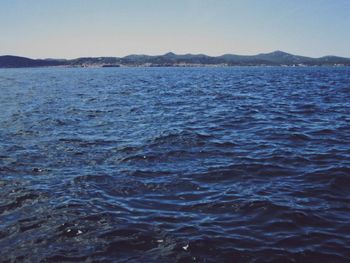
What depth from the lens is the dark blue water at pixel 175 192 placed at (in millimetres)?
8445

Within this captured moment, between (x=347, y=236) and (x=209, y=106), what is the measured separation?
84.0ft

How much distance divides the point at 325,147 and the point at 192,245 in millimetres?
11303

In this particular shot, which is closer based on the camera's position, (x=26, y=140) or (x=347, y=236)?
(x=347, y=236)

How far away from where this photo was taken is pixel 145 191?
1215cm

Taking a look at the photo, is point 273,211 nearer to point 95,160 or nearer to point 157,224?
point 157,224

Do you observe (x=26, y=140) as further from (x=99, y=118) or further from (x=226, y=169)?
(x=226, y=169)

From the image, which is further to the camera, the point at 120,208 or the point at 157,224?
the point at 120,208

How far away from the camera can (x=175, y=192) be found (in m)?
12.0

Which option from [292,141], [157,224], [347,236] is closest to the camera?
[347,236]

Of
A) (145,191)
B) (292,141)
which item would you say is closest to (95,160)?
(145,191)

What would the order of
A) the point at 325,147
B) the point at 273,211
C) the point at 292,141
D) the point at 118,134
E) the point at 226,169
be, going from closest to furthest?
the point at 273,211
the point at 226,169
the point at 325,147
the point at 292,141
the point at 118,134

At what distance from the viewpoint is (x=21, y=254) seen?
8141mm

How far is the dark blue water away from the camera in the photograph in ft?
27.7

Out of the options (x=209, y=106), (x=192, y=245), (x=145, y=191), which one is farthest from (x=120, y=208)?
(x=209, y=106)
